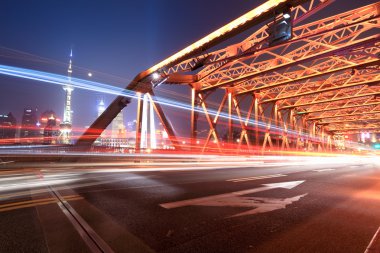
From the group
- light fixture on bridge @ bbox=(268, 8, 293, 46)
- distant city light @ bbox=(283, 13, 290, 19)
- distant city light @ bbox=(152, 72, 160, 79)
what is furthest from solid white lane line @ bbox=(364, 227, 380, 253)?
distant city light @ bbox=(152, 72, 160, 79)

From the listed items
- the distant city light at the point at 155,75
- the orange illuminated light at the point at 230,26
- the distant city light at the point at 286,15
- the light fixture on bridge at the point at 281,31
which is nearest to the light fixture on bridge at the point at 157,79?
the distant city light at the point at 155,75

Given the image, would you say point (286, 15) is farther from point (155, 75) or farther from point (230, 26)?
point (155, 75)

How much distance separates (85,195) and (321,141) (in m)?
64.9

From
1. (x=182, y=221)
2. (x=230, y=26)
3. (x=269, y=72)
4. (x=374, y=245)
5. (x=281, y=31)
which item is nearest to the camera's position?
(x=374, y=245)

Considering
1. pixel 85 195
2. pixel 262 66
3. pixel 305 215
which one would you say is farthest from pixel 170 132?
pixel 305 215

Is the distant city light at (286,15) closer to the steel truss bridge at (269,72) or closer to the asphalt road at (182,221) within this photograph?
the steel truss bridge at (269,72)

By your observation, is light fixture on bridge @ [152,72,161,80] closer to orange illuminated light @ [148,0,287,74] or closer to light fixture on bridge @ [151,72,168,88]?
light fixture on bridge @ [151,72,168,88]

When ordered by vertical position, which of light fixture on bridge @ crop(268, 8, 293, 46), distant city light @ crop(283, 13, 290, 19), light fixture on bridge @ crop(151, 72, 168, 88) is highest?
light fixture on bridge @ crop(151, 72, 168, 88)

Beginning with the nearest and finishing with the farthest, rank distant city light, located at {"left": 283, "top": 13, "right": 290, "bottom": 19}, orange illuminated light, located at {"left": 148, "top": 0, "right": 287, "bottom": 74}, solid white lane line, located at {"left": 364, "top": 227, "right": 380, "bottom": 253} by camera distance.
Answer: solid white lane line, located at {"left": 364, "top": 227, "right": 380, "bottom": 253} → distant city light, located at {"left": 283, "top": 13, "right": 290, "bottom": 19} → orange illuminated light, located at {"left": 148, "top": 0, "right": 287, "bottom": 74}

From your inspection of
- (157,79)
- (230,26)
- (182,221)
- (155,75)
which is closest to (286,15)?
(230,26)

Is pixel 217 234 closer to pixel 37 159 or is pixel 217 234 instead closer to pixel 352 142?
pixel 37 159

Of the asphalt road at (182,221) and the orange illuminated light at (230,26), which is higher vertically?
the orange illuminated light at (230,26)

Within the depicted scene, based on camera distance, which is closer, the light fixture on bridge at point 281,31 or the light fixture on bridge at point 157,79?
the light fixture on bridge at point 281,31

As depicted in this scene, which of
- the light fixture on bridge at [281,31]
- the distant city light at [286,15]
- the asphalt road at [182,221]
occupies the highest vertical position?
the distant city light at [286,15]
